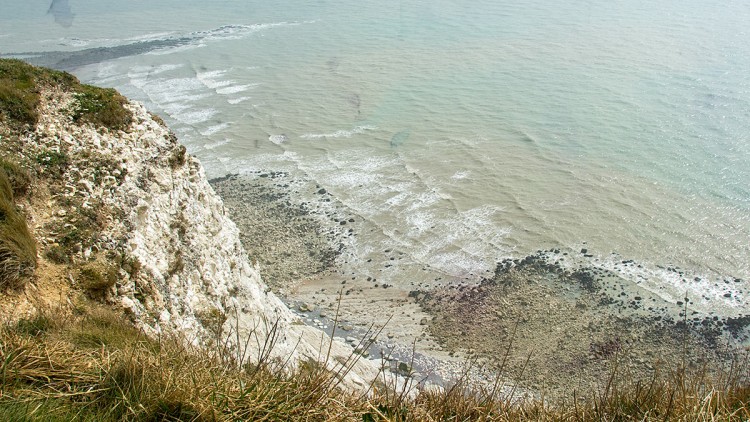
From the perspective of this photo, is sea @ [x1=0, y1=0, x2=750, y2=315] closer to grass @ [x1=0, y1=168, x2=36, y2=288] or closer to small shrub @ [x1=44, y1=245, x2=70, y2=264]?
small shrub @ [x1=44, y1=245, x2=70, y2=264]

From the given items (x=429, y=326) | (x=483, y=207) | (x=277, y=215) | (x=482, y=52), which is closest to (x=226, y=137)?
(x=277, y=215)

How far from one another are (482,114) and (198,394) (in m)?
34.1

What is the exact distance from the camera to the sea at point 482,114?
24.5 m

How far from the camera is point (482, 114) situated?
122 ft

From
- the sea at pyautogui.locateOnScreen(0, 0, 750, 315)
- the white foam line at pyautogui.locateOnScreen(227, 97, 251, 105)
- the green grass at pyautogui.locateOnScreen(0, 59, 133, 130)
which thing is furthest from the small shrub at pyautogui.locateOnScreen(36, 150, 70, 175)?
the white foam line at pyautogui.locateOnScreen(227, 97, 251, 105)

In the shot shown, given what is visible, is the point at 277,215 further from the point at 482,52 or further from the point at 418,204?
the point at 482,52

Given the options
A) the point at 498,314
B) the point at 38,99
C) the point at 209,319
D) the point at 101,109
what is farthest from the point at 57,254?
the point at 498,314

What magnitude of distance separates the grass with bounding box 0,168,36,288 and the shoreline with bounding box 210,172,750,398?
8990 millimetres

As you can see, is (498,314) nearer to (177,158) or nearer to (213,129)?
(177,158)

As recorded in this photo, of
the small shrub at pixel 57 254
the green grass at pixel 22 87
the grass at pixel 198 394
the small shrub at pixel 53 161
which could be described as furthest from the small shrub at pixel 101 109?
the grass at pixel 198 394

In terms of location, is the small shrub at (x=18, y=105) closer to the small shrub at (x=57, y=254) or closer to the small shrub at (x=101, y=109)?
the small shrub at (x=101, y=109)

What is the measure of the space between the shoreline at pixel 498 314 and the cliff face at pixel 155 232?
3.97 meters

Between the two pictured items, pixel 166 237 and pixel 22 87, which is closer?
pixel 166 237

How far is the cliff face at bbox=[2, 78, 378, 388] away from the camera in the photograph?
31.4ft
